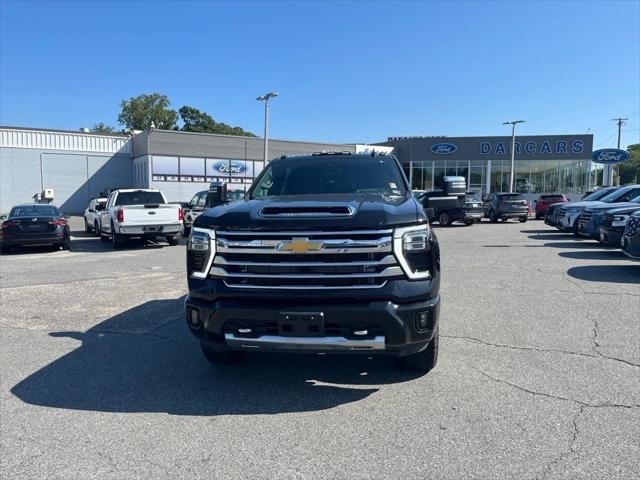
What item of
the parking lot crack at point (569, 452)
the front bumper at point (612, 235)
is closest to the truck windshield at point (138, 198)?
the front bumper at point (612, 235)

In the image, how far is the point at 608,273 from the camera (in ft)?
33.1

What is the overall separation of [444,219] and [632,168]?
12090cm

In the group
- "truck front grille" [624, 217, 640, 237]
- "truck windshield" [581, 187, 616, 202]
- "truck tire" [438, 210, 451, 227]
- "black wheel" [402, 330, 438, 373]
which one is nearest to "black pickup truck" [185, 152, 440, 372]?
"black wheel" [402, 330, 438, 373]

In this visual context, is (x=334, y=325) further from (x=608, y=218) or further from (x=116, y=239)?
(x=116, y=239)

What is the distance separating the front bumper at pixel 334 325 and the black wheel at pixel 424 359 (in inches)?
21.2

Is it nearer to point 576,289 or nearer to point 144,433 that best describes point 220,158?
point 576,289

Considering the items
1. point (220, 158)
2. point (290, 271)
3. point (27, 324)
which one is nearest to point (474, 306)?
point (290, 271)

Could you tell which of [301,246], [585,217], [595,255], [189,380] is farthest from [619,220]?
[189,380]

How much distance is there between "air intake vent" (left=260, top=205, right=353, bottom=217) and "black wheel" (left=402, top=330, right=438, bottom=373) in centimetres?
143

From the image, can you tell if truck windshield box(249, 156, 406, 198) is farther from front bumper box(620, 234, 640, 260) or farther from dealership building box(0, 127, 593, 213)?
dealership building box(0, 127, 593, 213)

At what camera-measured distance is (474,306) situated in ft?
24.4

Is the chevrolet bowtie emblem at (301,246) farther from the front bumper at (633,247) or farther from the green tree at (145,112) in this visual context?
the green tree at (145,112)

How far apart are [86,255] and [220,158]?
2470 cm

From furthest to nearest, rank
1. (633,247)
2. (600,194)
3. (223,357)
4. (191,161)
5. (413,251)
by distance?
1. (191,161)
2. (600,194)
3. (633,247)
4. (223,357)
5. (413,251)
